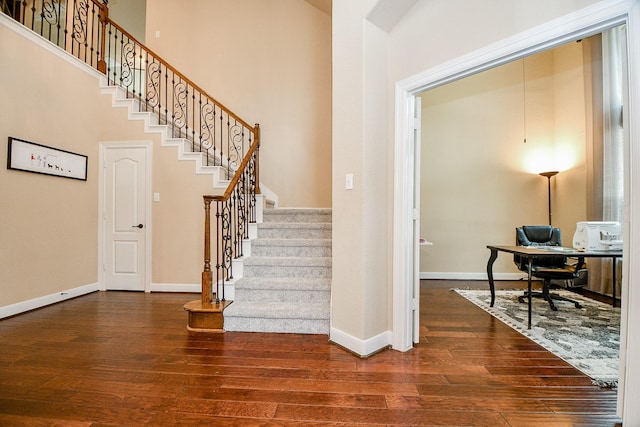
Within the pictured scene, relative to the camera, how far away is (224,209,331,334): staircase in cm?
259

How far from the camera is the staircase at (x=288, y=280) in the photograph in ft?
8.51

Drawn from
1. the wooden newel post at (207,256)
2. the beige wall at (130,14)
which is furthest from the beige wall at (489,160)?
the beige wall at (130,14)

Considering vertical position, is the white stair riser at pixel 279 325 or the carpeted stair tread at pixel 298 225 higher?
the carpeted stair tread at pixel 298 225

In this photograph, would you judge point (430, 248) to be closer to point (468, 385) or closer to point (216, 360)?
point (468, 385)

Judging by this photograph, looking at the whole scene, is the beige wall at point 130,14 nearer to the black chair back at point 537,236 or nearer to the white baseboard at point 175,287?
the white baseboard at point 175,287

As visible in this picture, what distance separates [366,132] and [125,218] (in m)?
3.72

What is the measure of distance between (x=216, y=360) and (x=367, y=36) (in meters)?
2.72

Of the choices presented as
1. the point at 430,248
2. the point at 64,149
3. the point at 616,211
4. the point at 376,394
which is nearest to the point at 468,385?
the point at 376,394

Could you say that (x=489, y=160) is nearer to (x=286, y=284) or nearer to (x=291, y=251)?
(x=291, y=251)

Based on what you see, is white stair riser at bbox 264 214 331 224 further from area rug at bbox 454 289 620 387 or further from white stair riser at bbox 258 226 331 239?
area rug at bbox 454 289 620 387

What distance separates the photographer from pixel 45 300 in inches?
130

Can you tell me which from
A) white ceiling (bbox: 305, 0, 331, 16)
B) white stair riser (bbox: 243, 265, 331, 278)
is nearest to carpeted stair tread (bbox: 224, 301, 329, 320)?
white stair riser (bbox: 243, 265, 331, 278)

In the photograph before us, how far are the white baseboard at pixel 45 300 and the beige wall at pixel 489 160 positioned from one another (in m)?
5.08

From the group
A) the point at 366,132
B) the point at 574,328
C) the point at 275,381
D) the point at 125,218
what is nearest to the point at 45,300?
the point at 125,218
